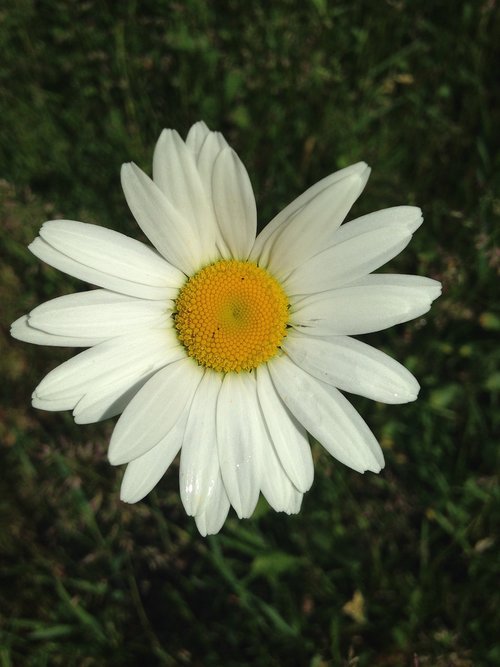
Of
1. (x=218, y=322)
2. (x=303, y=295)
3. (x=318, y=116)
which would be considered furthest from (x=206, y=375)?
(x=318, y=116)

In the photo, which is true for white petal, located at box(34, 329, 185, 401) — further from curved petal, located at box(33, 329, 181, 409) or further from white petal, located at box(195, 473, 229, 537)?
white petal, located at box(195, 473, 229, 537)

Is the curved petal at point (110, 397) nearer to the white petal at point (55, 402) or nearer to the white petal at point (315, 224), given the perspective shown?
the white petal at point (55, 402)

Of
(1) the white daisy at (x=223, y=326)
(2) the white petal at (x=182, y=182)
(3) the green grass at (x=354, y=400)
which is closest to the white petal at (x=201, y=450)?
(1) the white daisy at (x=223, y=326)

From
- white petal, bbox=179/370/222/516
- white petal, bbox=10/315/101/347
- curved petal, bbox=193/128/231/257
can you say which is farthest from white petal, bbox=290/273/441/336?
white petal, bbox=10/315/101/347

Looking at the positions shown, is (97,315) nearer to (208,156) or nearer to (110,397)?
(110,397)

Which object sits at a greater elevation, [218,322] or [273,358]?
[218,322]

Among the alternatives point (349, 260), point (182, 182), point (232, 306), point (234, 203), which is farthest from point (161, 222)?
point (349, 260)

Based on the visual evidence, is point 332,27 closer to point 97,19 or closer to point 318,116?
point 318,116
